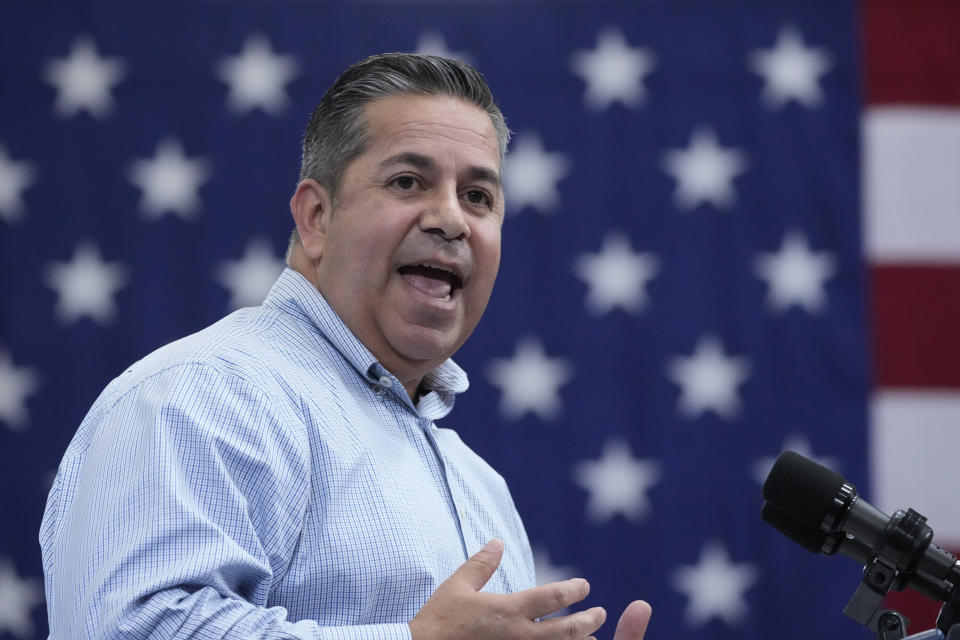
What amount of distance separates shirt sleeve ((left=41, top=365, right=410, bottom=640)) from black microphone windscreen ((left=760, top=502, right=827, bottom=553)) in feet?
1.62

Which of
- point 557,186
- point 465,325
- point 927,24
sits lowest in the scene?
point 465,325

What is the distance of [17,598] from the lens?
2.77 metres

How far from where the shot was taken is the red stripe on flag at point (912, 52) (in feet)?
10.1

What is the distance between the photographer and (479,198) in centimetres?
162

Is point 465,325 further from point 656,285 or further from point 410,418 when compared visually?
point 656,285

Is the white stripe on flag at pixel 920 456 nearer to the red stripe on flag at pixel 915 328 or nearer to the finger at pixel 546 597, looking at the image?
the red stripe on flag at pixel 915 328

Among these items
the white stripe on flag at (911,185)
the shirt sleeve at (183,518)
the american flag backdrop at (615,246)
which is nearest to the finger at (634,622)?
the shirt sleeve at (183,518)

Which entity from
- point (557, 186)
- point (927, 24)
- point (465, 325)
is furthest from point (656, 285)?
point (465, 325)

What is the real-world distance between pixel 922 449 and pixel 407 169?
6.72 ft

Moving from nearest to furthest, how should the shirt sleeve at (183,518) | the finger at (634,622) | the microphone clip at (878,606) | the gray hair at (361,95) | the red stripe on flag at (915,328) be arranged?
the shirt sleeve at (183,518) < the microphone clip at (878,606) < the finger at (634,622) < the gray hair at (361,95) < the red stripe on flag at (915,328)

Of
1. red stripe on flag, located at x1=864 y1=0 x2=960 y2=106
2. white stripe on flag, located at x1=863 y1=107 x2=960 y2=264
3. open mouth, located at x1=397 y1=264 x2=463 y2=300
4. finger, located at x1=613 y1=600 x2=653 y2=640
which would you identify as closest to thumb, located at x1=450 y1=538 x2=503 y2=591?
finger, located at x1=613 y1=600 x2=653 y2=640

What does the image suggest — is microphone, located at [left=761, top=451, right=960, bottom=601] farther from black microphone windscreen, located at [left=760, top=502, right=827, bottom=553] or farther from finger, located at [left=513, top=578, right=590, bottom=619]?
finger, located at [left=513, top=578, right=590, bottom=619]

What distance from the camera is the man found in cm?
108

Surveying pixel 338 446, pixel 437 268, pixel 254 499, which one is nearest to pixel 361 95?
pixel 437 268
